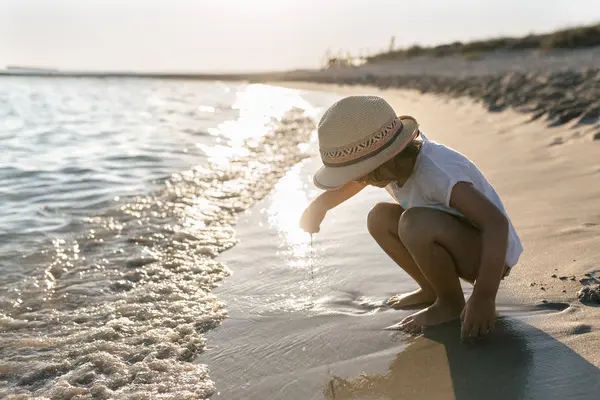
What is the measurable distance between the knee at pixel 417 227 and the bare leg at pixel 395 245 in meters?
0.26

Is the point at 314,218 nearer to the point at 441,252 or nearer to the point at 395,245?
the point at 395,245

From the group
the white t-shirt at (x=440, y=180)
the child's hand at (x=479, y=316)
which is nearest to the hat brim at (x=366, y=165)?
the white t-shirt at (x=440, y=180)

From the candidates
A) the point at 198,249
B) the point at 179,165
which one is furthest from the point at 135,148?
the point at 198,249

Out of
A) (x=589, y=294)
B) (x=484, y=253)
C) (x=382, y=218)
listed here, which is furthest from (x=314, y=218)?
(x=589, y=294)

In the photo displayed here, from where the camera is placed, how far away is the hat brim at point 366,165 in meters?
2.16

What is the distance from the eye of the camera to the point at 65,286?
10.9 ft

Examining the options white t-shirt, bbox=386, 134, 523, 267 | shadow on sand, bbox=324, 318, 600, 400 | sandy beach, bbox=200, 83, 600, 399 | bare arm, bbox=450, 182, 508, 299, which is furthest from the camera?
white t-shirt, bbox=386, 134, 523, 267

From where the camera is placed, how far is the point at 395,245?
2588 millimetres

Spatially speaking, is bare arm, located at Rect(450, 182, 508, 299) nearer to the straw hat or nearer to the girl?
the girl

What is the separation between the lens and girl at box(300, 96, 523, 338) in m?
2.12

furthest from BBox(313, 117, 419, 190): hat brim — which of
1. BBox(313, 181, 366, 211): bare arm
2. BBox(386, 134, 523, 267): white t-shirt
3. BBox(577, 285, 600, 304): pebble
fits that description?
BBox(577, 285, 600, 304): pebble

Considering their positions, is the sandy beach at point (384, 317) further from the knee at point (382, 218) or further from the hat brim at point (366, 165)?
the hat brim at point (366, 165)

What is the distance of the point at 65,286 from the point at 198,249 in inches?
32.3

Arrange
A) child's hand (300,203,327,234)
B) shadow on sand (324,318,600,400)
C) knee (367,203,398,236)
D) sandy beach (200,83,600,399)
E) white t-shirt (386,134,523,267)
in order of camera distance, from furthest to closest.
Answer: child's hand (300,203,327,234) < knee (367,203,398,236) < white t-shirt (386,134,523,267) < sandy beach (200,83,600,399) < shadow on sand (324,318,600,400)
